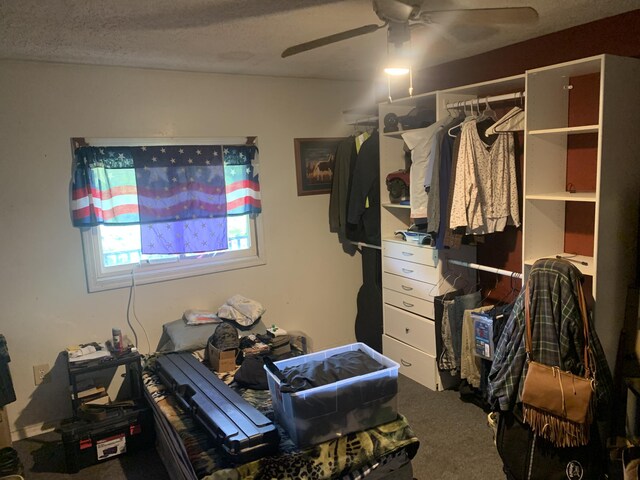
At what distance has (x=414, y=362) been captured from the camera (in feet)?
12.1

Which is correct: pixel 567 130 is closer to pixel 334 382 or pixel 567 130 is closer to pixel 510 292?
pixel 510 292

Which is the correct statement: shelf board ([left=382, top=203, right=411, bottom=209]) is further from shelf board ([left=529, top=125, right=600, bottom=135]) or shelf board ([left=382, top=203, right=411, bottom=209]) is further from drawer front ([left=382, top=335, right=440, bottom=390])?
shelf board ([left=529, top=125, right=600, bottom=135])

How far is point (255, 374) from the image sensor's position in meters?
2.81

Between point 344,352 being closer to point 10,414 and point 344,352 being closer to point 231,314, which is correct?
point 231,314

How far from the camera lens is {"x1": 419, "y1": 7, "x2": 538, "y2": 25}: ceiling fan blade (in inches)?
74.2

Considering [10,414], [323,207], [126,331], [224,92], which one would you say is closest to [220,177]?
[224,92]

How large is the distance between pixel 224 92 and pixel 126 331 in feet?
6.03

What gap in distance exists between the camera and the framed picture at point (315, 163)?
4047mm

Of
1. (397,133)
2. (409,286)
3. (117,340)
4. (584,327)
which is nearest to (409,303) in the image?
(409,286)

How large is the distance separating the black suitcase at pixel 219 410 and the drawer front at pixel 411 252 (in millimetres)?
1607

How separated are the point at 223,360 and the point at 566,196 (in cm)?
215

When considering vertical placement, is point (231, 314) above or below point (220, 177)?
below

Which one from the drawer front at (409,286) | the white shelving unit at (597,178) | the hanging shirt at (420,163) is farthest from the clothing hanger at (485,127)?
the drawer front at (409,286)

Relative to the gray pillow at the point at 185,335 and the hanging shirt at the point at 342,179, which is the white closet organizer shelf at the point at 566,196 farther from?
the gray pillow at the point at 185,335
